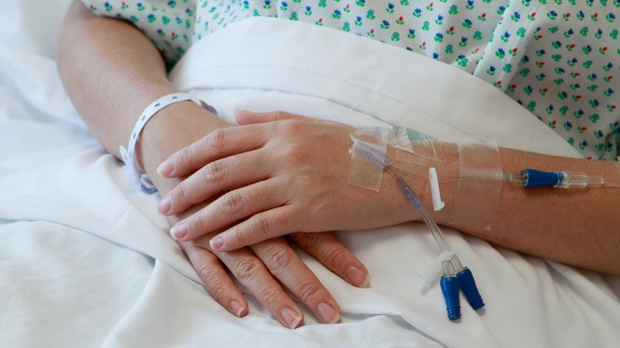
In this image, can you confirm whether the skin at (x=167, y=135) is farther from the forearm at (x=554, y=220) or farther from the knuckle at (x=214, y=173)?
the forearm at (x=554, y=220)

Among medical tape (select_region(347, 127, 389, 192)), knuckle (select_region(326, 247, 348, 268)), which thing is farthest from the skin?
medical tape (select_region(347, 127, 389, 192))

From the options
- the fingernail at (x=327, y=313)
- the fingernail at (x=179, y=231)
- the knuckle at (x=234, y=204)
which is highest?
the knuckle at (x=234, y=204)

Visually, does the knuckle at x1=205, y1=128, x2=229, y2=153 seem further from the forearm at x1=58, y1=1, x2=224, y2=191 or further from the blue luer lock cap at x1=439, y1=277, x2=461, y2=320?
the blue luer lock cap at x1=439, y1=277, x2=461, y2=320

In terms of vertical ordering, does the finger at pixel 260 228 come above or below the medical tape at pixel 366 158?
below

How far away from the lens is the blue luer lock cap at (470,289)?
0.89 meters

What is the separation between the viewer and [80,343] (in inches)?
32.5

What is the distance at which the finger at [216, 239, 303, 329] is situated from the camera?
894 mm

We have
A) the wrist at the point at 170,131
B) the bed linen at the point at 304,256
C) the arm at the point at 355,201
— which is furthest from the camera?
the wrist at the point at 170,131

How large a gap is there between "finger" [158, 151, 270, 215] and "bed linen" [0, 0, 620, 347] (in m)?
0.09

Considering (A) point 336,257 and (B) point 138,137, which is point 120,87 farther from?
(A) point 336,257

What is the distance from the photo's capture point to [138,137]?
1.13m

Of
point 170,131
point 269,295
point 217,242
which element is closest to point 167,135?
point 170,131

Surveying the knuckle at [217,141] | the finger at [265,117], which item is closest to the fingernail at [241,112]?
the finger at [265,117]

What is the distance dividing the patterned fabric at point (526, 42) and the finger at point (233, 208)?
15.5 inches
